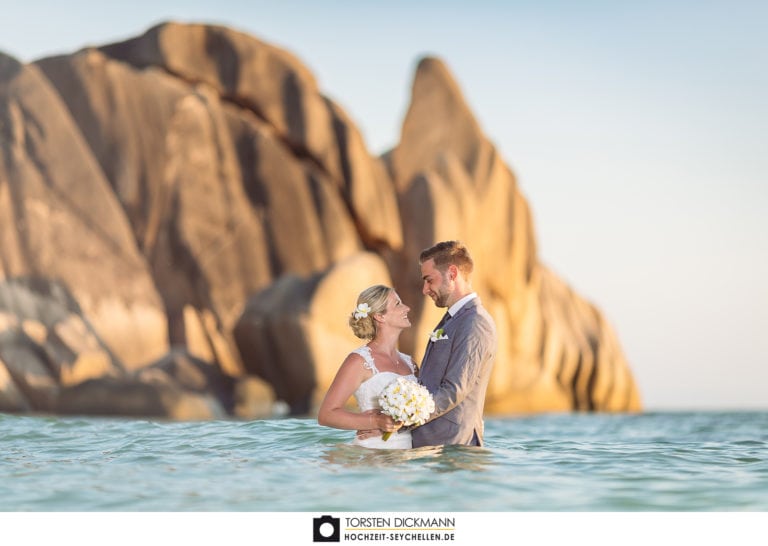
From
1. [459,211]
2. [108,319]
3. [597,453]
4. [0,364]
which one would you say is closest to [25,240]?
[108,319]

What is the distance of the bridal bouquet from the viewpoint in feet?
20.5

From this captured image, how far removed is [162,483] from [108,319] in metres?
22.1

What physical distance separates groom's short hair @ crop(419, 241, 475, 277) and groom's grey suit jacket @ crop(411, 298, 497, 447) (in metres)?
0.26

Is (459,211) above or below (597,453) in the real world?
above

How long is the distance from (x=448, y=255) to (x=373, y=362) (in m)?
0.88

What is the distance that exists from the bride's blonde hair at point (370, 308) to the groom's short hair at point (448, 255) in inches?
15.1

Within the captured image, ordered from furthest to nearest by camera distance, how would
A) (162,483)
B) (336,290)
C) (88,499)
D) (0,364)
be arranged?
(336,290)
(0,364)
(162,483)
(88,499)

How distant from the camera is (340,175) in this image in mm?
32781

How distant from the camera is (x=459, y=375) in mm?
6574

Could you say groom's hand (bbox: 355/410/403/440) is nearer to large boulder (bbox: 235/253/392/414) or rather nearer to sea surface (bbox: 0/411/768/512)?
sea surface (bbox: 0/411/768/512)

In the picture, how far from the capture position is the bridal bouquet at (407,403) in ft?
20.5
